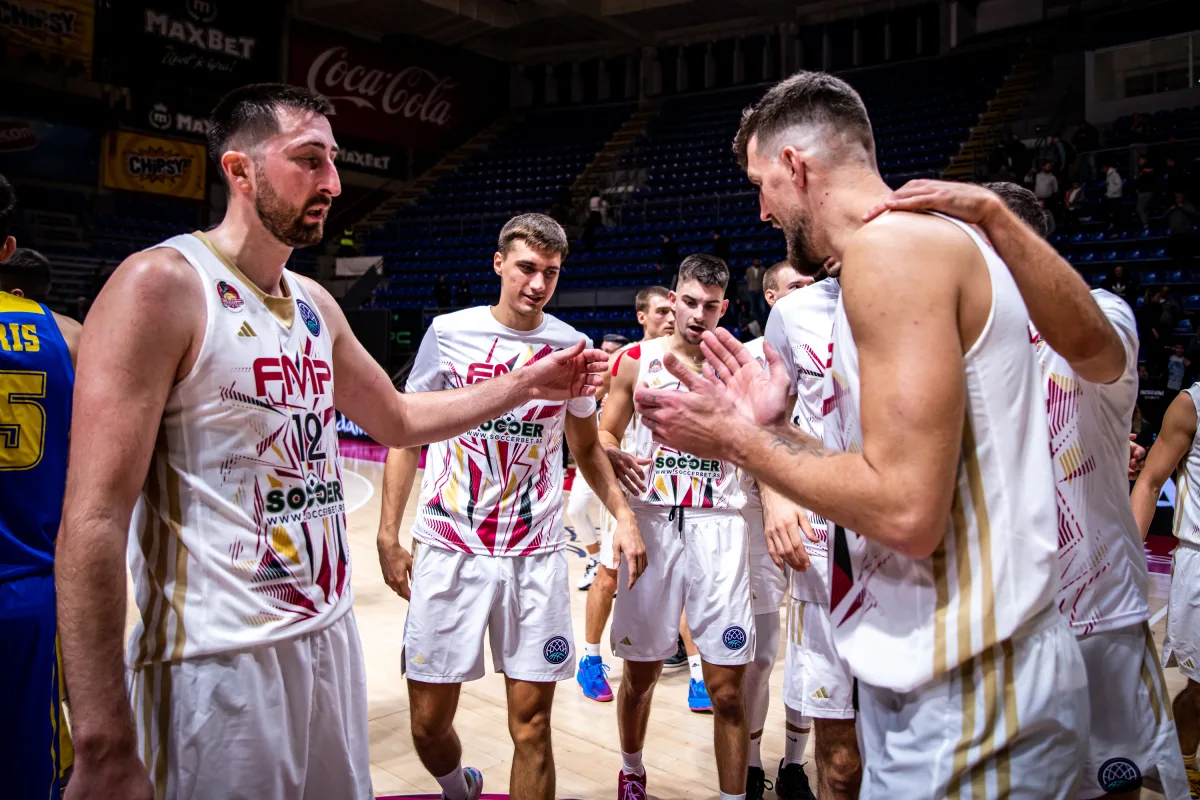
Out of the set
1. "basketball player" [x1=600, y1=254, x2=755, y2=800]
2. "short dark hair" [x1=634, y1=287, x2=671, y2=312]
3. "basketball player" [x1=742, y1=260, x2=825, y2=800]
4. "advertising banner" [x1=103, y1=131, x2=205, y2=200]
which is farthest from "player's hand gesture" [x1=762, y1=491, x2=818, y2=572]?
"advertising banner" [x1=103, y1=131, x2=205, y2=200]

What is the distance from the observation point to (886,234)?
1560mm

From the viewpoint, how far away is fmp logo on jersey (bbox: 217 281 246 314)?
193 centimetres

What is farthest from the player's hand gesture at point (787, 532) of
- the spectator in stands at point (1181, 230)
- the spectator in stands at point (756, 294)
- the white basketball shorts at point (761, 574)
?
the spectator in stands at point (1181, 230)

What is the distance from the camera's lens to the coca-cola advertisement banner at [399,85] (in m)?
21.6

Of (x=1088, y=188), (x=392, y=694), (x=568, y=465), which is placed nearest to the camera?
(x=392, y=694)

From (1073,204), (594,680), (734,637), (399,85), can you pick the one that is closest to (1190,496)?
(734,637)

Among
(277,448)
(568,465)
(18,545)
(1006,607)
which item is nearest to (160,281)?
(277,448)

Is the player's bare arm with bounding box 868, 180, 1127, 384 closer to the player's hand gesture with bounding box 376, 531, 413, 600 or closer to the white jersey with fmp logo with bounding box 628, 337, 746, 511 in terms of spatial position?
the white jersey with fmp logo with bounding box 628, 337, 746, 511

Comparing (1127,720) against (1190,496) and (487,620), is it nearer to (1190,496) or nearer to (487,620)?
(1190,496)

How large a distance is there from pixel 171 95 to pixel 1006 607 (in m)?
24.5

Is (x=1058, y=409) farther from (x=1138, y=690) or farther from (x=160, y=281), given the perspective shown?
(x=160, y=281)

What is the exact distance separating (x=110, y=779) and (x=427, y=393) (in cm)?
137

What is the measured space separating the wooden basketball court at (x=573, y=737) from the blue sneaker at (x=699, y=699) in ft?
0.13

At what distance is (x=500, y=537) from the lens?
3.48 metres
